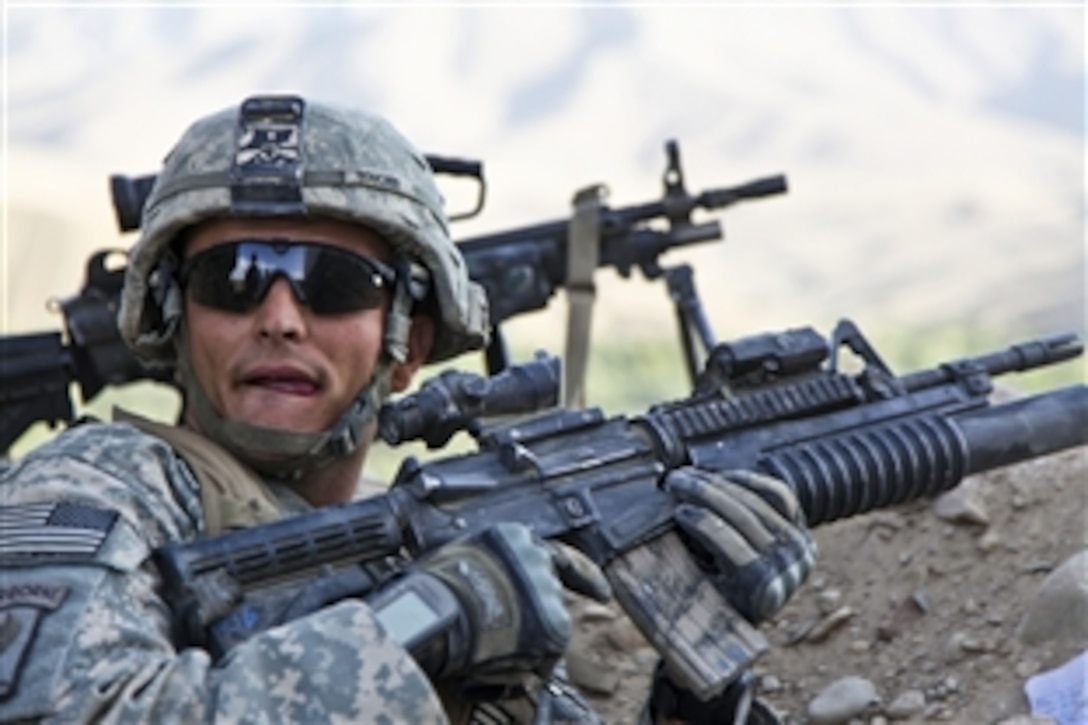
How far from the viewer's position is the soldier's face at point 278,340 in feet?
11.3

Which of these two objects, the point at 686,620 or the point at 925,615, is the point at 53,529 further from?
the point at 925,615

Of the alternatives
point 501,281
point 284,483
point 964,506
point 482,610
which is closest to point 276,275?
point 284,483

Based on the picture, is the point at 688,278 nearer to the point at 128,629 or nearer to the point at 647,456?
the point at 647,456

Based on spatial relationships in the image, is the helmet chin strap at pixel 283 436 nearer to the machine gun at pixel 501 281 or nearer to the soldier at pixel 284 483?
the soldier at pixel 284 483

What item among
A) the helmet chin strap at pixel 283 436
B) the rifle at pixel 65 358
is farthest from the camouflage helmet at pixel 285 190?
the rifle at pixel 65 358

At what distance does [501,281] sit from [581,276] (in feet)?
1.10

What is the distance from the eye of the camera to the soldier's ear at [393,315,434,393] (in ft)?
12.8

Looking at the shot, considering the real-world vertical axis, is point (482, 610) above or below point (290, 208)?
below

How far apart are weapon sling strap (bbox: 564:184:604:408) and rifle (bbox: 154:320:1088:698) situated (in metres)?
3.24

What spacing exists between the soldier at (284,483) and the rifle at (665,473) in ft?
0.31

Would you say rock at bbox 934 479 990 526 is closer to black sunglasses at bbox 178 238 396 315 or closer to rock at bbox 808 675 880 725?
rock at bbox 808 675 880 725

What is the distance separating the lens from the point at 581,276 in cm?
785

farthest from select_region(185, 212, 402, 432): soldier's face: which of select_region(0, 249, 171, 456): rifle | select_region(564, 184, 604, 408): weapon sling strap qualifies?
select_region(564, 184, 604, 408): weapon sling strap

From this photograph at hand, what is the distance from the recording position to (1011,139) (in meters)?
18.2
